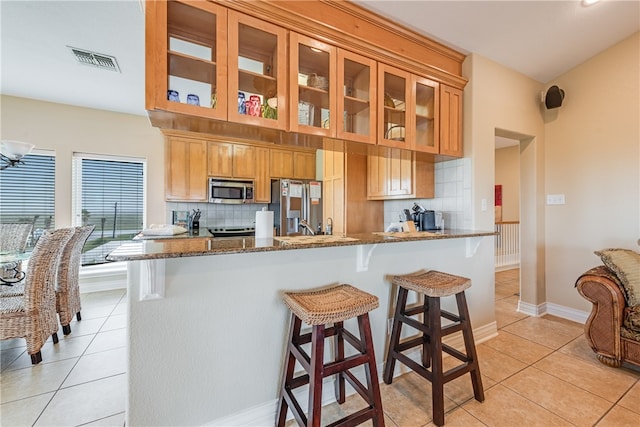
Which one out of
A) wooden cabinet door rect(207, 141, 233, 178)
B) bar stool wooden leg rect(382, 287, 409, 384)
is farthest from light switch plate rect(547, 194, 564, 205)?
wooden cabinet door rect(207, 141, 233, 178)

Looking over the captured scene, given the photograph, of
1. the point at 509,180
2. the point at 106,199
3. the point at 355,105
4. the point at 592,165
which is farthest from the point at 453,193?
the point at 106,199

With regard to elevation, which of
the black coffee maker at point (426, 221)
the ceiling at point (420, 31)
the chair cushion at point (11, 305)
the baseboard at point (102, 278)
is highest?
the ceiling at point (420, 31)

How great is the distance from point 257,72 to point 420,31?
1502 mm

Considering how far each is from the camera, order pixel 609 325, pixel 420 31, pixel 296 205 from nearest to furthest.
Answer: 1. pixel 609 325
2. pixel 420 31
3. pixel 296 205

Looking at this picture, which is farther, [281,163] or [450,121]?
[281,163]

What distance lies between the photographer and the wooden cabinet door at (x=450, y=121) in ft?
7.64

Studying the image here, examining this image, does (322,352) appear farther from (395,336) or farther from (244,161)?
(244,161)

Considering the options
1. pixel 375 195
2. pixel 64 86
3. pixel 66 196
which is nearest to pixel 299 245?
pixel 375 195

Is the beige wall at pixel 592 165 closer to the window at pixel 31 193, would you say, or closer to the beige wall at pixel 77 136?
the beige wall at pixel 77 136

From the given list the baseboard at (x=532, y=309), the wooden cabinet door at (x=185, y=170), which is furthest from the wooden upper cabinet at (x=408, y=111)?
the wooden cabinet door at (x=185, y=170)

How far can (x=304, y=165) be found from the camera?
4598 millimetres

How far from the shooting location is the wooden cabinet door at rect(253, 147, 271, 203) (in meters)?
4.26

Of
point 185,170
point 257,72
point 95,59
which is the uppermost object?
point 95,59

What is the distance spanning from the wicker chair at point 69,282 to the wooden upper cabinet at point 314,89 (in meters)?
2.48
